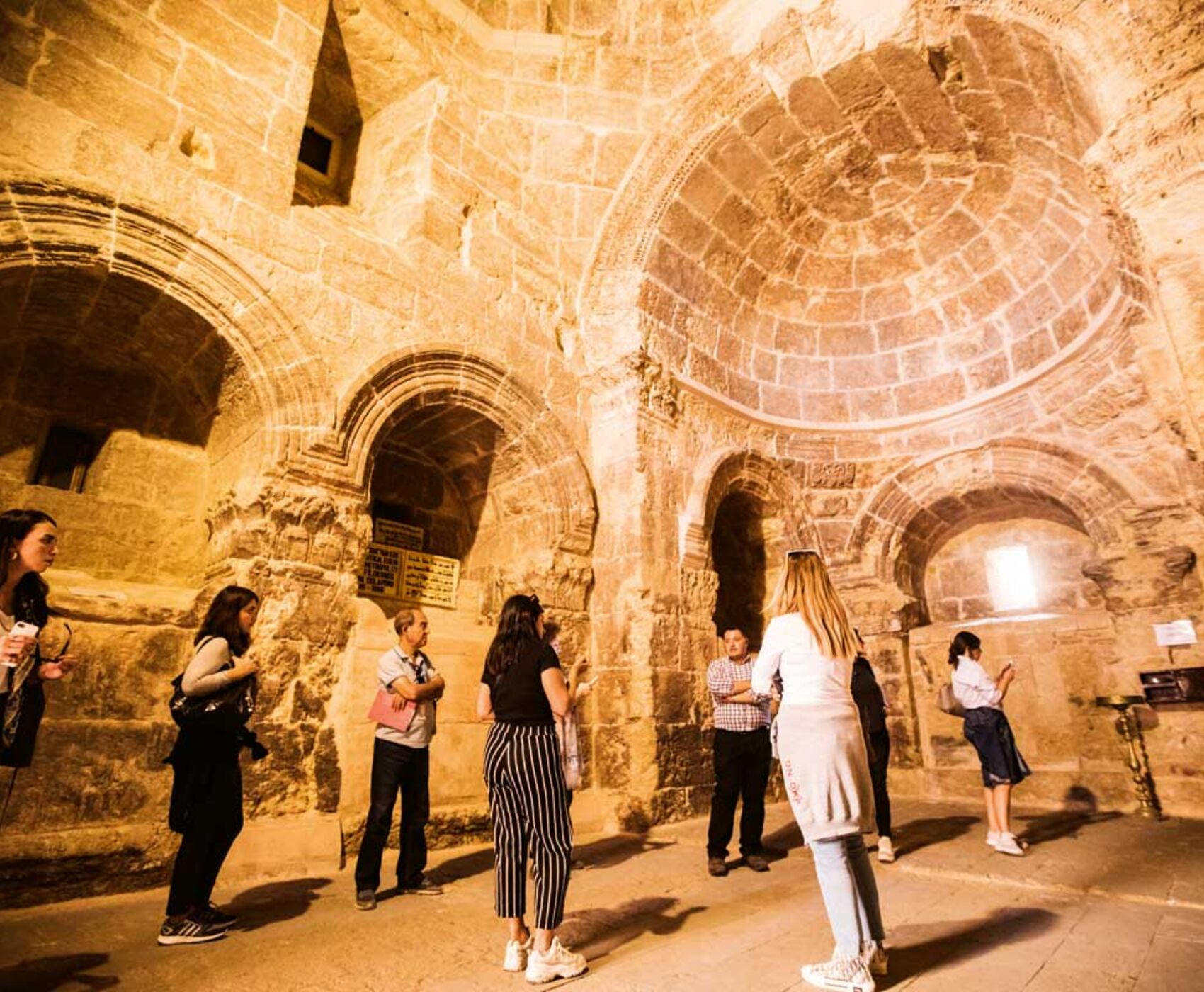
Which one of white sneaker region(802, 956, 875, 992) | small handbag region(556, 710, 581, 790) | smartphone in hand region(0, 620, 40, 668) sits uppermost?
smartphone in hand region(0, 620, 40, 668)

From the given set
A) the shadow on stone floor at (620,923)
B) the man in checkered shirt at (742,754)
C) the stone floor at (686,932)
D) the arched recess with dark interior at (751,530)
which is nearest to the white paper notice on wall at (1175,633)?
the stone floor at (686,932)

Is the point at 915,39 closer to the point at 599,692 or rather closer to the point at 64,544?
the point at 599,692

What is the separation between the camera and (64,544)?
462cm

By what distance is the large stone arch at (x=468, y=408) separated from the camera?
188 inches

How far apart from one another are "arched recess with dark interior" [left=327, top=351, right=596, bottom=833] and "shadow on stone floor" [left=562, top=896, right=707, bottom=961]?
77.7 inches

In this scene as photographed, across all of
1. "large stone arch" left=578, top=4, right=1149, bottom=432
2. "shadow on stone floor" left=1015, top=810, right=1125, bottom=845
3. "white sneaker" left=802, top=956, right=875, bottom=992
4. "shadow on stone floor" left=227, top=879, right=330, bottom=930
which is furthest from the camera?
"large stone arch" left=578, top=4, right=1149, bottom=432

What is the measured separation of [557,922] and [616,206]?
22.0ft

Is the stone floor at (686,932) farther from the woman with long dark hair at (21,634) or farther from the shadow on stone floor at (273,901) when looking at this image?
the woman with long dark hair at (21,634)

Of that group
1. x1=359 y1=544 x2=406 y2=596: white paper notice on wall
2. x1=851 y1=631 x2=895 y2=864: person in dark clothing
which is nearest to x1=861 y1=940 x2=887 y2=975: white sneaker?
x1=851 y1=631 x2=895 y2=864: person in dark clothing

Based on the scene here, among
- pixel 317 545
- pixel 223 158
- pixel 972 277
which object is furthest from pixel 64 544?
pixel 972 277

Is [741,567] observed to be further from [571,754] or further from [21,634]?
[21,634]

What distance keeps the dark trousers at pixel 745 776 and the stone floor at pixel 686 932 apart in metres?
0.25

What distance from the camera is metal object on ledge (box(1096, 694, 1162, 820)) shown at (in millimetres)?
5789

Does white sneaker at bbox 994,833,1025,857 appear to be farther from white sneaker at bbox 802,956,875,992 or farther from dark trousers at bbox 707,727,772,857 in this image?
white sneaker at bbox 802,956,875,992
